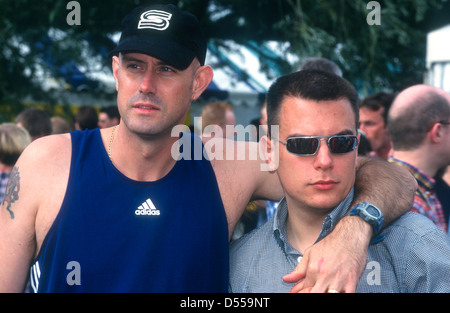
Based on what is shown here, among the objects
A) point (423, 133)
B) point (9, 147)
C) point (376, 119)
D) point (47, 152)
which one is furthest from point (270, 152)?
point (376, 119)

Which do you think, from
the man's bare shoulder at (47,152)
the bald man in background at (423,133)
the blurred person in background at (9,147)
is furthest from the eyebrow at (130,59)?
the blurred person in background at (9,147)

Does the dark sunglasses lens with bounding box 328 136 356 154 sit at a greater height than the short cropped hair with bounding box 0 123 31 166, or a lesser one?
lesser

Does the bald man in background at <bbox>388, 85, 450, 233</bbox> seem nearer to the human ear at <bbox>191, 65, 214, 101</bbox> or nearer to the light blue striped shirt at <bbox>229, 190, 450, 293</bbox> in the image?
the light blue striped shirt at <bbox>229, 190, 450, 293</bbox>

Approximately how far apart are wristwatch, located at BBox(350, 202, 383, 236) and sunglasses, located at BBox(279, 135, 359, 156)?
23cm

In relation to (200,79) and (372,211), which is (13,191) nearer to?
(200,79)

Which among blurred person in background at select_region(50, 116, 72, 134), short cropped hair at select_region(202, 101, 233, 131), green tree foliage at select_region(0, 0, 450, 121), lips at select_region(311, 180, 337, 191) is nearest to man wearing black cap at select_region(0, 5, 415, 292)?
lips at select_region(311, 180, 337, 191)

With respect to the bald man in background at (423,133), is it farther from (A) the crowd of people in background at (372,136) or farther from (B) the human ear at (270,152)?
(B) the human ear at (270,152)

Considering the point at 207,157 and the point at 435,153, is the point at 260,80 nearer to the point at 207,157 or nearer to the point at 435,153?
the point at 435,153

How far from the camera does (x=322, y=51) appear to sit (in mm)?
7195

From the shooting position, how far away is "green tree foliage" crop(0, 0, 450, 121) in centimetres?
742

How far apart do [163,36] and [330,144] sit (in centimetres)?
88

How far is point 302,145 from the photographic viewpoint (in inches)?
90.0
